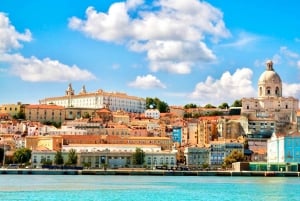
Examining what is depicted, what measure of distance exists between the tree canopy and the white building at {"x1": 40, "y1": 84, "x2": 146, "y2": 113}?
116cm

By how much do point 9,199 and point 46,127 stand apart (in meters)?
65.3

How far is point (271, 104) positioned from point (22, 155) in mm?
34666

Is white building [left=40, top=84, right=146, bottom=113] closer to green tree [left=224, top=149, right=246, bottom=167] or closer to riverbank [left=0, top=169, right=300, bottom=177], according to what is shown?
green tree [left=224, top=149, right=246, bottom=167]

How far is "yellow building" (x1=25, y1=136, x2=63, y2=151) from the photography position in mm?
84887

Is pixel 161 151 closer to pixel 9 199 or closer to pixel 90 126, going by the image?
pixel 90 126

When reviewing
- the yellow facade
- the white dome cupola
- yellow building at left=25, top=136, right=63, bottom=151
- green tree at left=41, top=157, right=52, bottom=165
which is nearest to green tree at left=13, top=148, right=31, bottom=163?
yellow building at left=25, top=136, right=63, bottom=151

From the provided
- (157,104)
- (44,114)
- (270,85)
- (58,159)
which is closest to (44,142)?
(58,159)

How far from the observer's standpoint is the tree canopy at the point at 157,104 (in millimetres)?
125312

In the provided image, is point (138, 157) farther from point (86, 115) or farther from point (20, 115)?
point (20, 115)

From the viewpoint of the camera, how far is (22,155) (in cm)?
8212

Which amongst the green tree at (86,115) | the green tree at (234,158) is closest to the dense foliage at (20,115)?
the green tree at (86,115)

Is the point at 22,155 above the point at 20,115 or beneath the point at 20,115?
beneath

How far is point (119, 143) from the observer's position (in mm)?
87938

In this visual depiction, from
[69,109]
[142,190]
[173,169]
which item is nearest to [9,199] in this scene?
[142,190]
